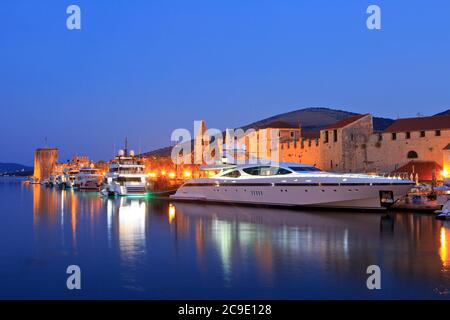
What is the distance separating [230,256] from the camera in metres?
16.5

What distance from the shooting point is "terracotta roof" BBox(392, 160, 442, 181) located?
1512 inches

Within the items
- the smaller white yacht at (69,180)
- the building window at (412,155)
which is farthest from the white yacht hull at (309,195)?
the smaller white yacht at (69,180)

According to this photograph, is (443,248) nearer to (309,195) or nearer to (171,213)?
(309,195)

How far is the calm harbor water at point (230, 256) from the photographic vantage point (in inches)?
489

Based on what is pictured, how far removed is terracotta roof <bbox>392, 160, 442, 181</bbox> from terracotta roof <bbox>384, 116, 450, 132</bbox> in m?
2.52

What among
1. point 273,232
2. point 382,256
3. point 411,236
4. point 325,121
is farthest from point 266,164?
point 325,121

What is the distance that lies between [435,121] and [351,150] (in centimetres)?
666

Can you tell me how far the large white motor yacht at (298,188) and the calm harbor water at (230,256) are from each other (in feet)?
4.08

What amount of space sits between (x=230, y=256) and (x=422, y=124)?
93.9ft

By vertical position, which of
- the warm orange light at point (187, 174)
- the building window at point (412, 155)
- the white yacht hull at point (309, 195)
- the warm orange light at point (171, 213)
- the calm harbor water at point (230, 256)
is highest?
the building window at point (412, 155)

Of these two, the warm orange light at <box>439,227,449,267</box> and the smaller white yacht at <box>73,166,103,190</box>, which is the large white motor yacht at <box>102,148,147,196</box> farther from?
the warm orange light at <box>439,227,449,267</box>

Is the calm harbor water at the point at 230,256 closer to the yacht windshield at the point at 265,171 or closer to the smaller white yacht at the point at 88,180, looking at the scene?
the yacht windshield at the point at 265,171

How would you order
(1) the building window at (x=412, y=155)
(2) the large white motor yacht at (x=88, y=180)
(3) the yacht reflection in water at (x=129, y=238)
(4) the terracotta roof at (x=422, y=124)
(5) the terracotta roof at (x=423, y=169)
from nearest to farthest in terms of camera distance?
1. (3) the yacht reflection in water at (x=129, y=238)
2. (5) the terracotta roof at (x=423, y=169)
3. (4) the terracotta roof at (x=422, y=124)
4. (1) the building window at (x=412, y=155)
5. (2) the large white motor yacht at (x=88, y=180)

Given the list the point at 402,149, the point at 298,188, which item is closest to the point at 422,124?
the point at 402,149
